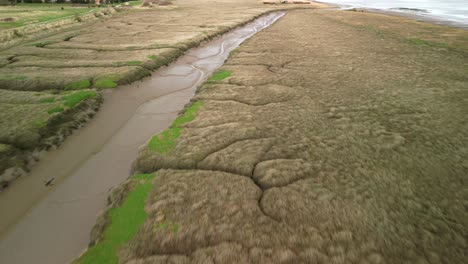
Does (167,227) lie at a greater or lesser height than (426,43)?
lesser

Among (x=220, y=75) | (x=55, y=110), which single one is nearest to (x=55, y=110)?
(x=55, y=110)

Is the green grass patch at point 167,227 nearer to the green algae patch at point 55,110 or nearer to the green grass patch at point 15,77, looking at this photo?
the green algae patch at point 55,110

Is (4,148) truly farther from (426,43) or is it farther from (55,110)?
(426,43)

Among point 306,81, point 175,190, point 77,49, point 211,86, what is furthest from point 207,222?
point 77,49

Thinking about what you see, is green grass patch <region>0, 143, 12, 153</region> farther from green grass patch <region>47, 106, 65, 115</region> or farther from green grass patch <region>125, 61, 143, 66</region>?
green grass patch <region>125, 61, 143, 66</region>

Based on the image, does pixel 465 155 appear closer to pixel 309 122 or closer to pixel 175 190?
pixel 309 122

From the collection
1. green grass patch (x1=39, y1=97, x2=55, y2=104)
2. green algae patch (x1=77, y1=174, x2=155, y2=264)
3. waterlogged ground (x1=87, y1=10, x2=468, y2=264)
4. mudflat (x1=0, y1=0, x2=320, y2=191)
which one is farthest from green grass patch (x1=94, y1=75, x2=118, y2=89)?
green algae patch (x1=77, y1=174, x2=155, y2=264)
